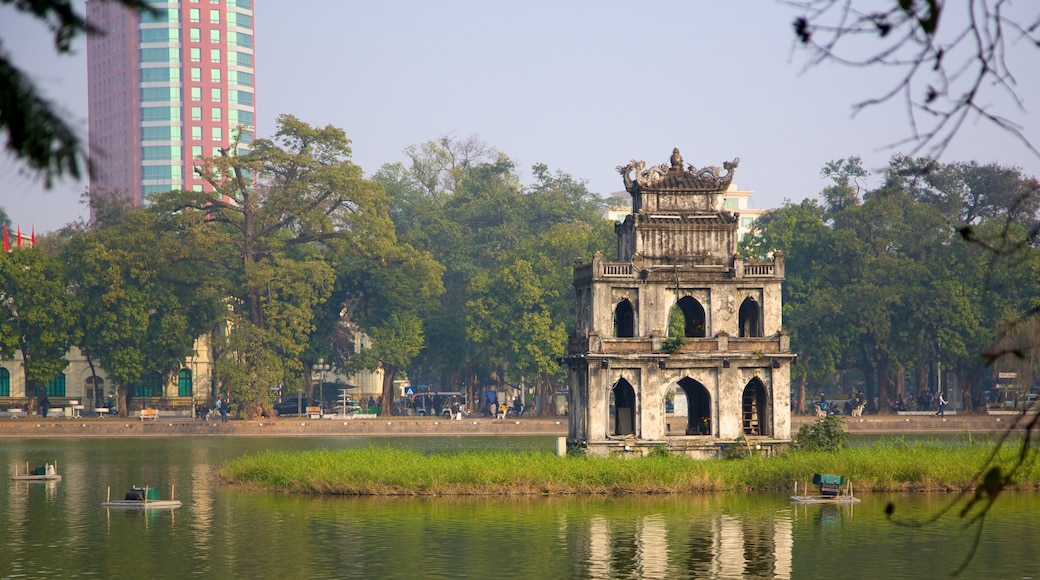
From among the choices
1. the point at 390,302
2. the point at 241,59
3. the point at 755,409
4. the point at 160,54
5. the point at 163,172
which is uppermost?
the point at 241,59

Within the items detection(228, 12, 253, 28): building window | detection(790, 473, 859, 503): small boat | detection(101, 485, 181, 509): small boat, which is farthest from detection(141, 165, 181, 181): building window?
detection(790, 473, 859, 503): small boat

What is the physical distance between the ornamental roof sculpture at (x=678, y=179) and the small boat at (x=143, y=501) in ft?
63.5

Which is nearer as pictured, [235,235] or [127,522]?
[127,522]

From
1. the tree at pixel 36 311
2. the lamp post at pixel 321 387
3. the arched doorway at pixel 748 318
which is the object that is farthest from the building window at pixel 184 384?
the arched doorway at pixel 748 318

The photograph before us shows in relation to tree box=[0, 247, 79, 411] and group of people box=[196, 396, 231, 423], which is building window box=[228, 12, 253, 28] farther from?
tree box=[0, 247, 79, 411]

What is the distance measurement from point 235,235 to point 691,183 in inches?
1986

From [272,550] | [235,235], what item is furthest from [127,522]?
[235,235]

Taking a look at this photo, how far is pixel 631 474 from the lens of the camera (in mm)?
44625

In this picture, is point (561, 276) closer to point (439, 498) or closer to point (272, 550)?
point (439, 498)

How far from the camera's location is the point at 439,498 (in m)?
44.2

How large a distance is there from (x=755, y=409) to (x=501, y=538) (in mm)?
18101

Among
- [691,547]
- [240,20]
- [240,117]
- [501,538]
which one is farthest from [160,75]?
[691,547]

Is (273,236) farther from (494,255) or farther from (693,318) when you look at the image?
(693,318)

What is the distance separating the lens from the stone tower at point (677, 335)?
162ft
